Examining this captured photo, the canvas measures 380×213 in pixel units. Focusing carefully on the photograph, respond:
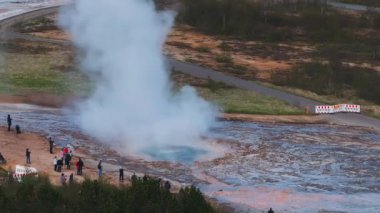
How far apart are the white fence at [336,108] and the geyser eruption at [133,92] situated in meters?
8.83

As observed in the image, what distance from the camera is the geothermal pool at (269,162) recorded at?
1523 inches

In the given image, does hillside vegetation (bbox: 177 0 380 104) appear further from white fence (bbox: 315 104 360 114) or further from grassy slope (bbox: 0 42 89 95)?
grassy slope (bbox: 0 42 89 95)

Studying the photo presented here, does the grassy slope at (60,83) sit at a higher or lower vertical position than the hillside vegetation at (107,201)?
lower

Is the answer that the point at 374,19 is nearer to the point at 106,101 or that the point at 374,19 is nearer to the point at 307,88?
the point at 307,88

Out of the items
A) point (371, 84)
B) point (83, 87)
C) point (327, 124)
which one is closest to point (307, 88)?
point (371, 84)

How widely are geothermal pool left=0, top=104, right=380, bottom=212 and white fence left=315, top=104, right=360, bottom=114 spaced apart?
11.6ft

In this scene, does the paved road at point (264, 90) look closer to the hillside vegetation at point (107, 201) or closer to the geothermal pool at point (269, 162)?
the geothermal pool at point (269, 162)

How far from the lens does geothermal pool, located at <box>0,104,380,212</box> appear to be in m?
38.7

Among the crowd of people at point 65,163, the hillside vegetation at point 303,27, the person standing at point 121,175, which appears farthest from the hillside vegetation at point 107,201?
the hillside vegetation at point 303,27

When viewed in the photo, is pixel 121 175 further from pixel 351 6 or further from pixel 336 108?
pixel 351 6

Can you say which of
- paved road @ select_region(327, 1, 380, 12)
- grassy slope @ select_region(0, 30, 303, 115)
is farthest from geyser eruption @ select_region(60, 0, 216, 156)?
paved road @ select_region(327, 1, 380, 12)

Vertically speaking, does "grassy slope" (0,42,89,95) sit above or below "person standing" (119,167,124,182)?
below

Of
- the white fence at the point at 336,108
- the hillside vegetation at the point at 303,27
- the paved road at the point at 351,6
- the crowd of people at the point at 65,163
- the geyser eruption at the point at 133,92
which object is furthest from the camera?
the paved road at the point at 351,6

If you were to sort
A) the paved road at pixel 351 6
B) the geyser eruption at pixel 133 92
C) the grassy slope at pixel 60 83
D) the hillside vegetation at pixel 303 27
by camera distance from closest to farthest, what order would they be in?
the geyser eruption at pixel 133 92 → the grassy slope at pixel 60 83 → the hillside vegetation at pixel 303 27 → the paved road at pixel 351 6
